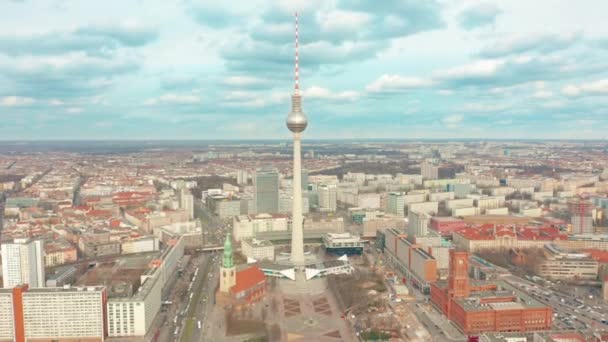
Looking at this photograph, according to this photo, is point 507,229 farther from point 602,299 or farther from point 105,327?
point 105,327

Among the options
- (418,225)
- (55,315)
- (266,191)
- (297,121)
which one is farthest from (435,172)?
(55,315)

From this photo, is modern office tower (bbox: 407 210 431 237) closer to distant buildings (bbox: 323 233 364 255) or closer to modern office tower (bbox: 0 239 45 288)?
distant buildings (bbox: 323 233 364 255)

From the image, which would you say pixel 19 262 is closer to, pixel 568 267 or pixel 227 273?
pixel 227 273

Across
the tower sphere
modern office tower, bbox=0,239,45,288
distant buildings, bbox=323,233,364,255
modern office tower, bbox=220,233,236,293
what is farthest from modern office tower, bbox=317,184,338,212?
modern office tower, bbox=0,239,45,288

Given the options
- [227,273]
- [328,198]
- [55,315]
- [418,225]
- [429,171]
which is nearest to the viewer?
[55,315]

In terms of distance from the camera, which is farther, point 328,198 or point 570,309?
point 328,198

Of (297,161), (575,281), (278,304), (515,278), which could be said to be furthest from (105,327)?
(575,281)
